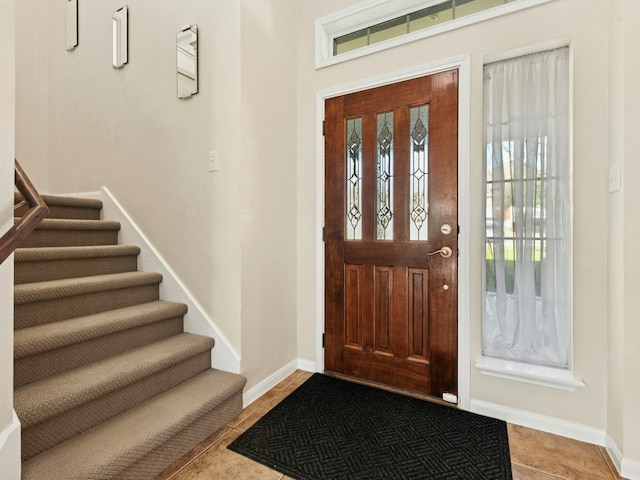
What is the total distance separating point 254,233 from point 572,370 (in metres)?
2.03

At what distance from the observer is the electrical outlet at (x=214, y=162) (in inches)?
86.5

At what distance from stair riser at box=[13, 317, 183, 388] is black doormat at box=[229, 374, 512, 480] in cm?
83

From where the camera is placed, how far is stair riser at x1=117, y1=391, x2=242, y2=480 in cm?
144

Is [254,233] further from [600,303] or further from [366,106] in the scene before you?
[600,303]

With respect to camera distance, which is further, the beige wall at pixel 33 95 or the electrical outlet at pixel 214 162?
the beige wall at pixel 33 95

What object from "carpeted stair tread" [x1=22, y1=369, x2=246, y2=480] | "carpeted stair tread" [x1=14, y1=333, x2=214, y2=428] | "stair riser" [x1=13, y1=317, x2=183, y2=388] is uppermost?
"stair riser" [x1=13, y1=317, x2=183, y2=388]

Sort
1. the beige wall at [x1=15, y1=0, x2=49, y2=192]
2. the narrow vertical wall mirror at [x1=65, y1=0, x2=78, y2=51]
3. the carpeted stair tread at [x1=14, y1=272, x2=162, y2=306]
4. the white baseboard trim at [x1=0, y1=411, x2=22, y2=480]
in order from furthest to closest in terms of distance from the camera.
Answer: the beige wall at [x1=15, y1=0, x2=49, y2=192]
the narrow vertical wall mirror at [x1=65, y1=0, x2=78, y2=51]
the carpeted stair tread at [x1=14, y1=272, x2=162, y2=306]
the white baseboard trim at [x1=0, y1=411, x2=22, y2=480]

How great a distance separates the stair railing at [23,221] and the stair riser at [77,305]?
80cm

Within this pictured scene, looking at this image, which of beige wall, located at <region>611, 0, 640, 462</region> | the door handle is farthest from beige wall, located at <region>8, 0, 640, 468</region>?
the door handle

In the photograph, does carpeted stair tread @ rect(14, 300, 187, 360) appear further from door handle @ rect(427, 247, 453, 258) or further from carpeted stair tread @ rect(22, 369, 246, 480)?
door handle @ rect(427, 247, 453, 258)

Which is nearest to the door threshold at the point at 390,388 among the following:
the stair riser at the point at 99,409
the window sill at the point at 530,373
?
the window sill at the point at 530,373

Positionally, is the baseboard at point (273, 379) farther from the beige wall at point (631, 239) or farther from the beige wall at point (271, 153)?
the beige wall at point (631, 239)

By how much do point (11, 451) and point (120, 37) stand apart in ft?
9.38

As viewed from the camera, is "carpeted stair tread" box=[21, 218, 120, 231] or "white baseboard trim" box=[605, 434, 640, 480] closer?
"white baseboard trim" box=[605, 434, 640, 480]
